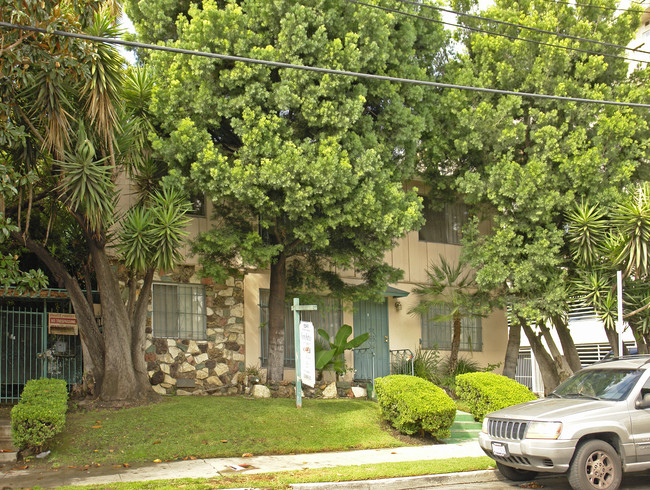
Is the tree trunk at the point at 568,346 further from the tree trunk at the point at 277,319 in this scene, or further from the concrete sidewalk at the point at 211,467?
the tree trunk at the point at 277,319

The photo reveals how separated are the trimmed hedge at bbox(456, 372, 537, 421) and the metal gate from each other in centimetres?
876

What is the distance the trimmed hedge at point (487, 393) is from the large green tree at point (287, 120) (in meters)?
3.50

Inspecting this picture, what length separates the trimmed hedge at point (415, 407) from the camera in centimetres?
1220

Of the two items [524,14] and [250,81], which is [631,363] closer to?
[250,81]

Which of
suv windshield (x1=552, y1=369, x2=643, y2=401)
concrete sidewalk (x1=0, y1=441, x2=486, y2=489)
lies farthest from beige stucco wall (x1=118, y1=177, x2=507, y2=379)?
suv windshield (x1=552, y1=369, x2=643, y2=401)

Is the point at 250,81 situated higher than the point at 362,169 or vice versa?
the point at 250,81

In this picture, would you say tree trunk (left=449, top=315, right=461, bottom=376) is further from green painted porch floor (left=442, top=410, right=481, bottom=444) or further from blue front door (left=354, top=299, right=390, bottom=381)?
green painted porch floor (left=442, top=410, right=481, bottom=444)

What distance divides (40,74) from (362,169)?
6198 millimetres

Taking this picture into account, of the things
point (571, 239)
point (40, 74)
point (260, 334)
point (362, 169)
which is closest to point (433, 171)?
point (571, 239)

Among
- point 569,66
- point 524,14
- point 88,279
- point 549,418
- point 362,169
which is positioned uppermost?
point 524,14

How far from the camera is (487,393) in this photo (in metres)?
13.7

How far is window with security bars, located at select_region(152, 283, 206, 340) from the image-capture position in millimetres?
15594

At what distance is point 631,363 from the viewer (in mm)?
9508

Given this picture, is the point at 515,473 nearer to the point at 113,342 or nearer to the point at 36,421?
the point at 36,421
